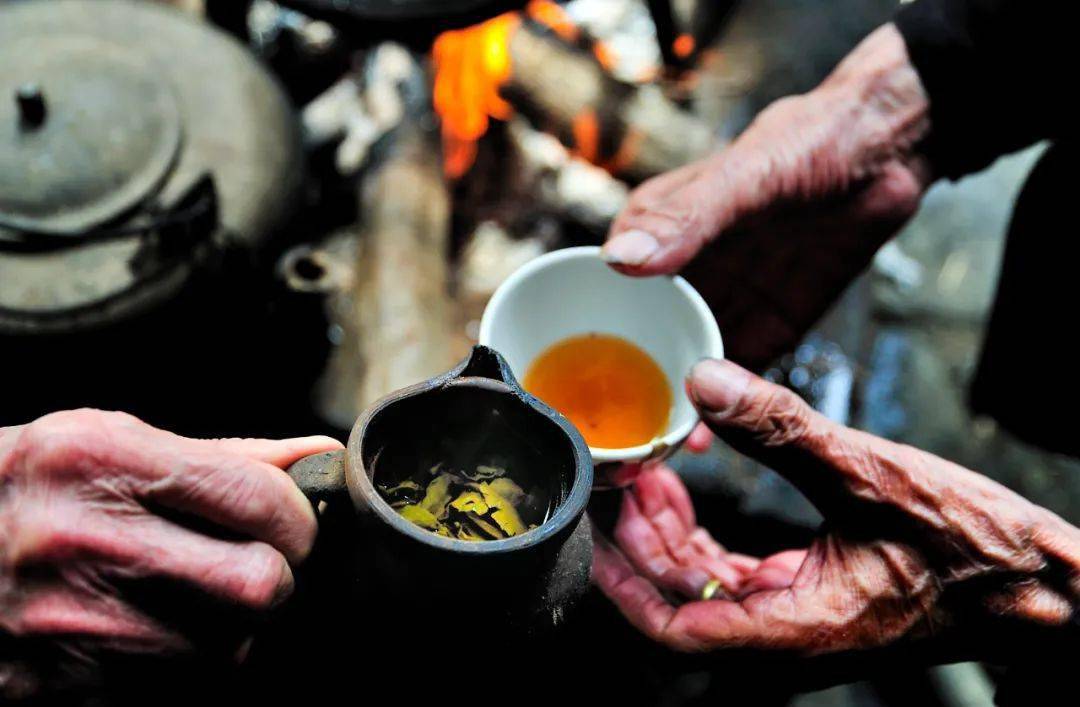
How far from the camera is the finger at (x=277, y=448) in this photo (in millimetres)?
1463

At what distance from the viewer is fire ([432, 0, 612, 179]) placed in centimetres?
413

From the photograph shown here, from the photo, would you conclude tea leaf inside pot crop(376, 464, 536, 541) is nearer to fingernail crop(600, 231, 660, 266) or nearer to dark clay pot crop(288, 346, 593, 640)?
dark clay pot crop(288, 346, 593, 640)

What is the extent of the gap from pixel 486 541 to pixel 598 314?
112cm

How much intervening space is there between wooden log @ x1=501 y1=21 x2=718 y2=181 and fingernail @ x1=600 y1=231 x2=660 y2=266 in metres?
1.99

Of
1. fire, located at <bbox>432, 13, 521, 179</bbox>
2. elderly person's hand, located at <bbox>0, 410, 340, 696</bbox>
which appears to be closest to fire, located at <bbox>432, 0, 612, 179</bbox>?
fire, located at <bbox>432, 13, 521, 179</bbox>

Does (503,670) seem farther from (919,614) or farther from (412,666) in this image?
(919,614)

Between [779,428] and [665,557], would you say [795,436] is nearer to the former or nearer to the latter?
[779,428]

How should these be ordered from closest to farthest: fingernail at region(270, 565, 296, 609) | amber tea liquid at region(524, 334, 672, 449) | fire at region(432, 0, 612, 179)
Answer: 1. fingernail at region(270, 565, 296, 609)
2. amber tea liquid at region(524, 334, 672, 449)
3. fire at region(432, 0, 612, 179)

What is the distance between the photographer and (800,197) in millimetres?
2537

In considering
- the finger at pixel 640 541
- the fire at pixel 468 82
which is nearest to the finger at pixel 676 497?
the finger at pixel 640 541

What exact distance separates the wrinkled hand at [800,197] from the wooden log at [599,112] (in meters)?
1.25

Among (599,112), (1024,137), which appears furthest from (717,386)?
(599,112)

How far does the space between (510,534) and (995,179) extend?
431cm

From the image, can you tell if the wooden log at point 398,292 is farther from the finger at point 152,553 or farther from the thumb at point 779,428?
the finger at point 152,553
